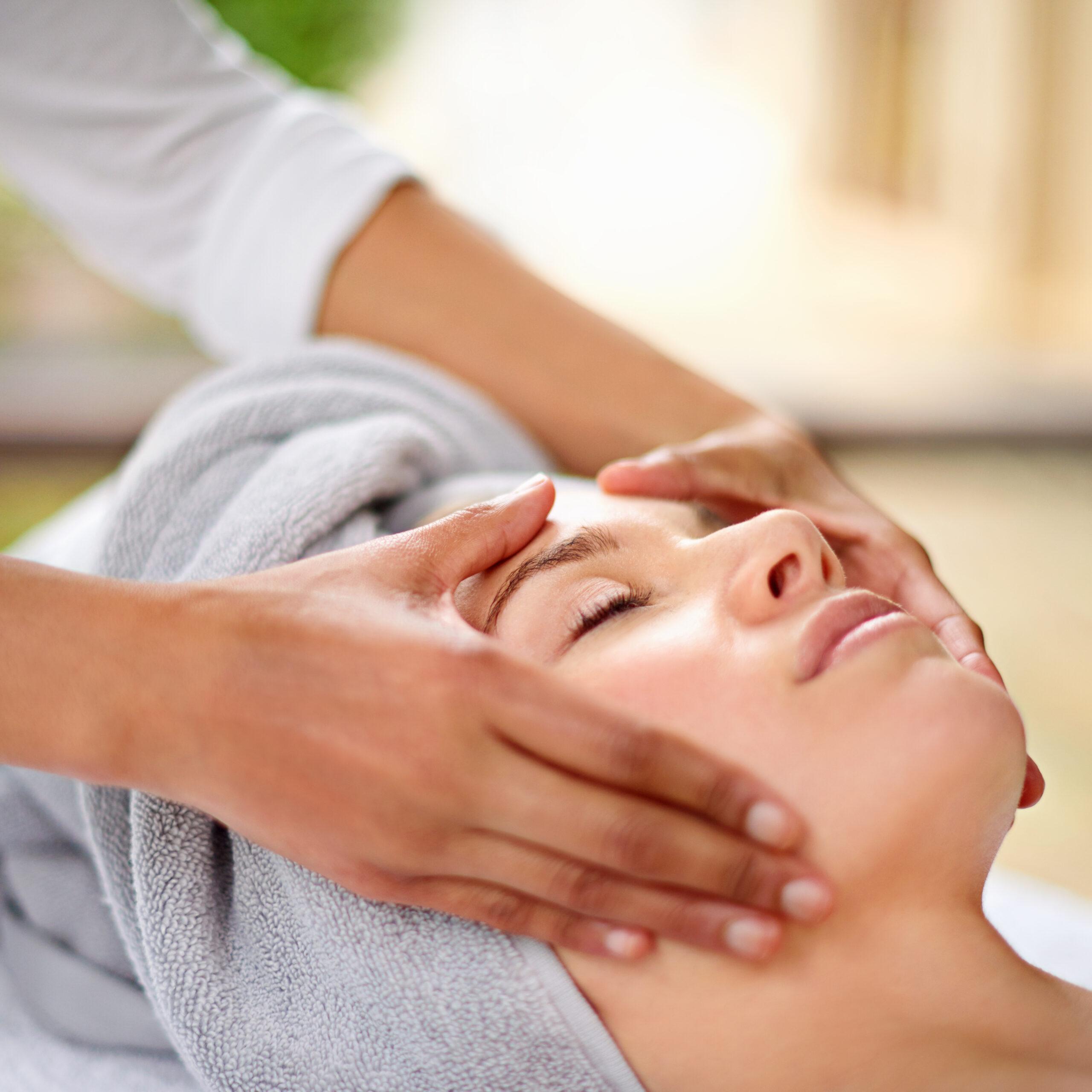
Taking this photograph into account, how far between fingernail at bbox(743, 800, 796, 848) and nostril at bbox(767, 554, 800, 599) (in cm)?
17

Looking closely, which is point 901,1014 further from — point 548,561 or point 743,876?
point 548,561

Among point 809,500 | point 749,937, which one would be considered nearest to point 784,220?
point 809,500

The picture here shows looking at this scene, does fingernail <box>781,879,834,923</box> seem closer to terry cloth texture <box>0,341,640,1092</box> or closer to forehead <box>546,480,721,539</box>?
terry cloth texture <box>0,341,640,1092</box>

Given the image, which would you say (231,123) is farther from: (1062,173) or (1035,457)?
(1062,173)

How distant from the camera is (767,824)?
0.50m

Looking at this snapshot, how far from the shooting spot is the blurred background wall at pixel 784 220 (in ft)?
8.86

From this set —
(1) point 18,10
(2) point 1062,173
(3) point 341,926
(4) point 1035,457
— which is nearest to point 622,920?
(3) point 341,926

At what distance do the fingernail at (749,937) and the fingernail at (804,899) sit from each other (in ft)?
0.05

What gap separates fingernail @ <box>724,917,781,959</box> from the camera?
20.1 inches

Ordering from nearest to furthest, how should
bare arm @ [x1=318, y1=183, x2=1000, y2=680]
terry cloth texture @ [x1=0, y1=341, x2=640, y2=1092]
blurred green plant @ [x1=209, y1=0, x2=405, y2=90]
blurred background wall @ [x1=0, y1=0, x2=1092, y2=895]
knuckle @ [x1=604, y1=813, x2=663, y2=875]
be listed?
1. knuckle @ [x1=604, y1=813, x2=663, y2=875]
2. terry cloth texture @ [x1=0, y1=341, x2=640, y2=1092]
3. bare arm @ [x1=318, y1=183, x2=1000, y2=680]
4. blurred green plant @ [x1=209, y1=0, x2=405, y2=90]
5. blurred background wall @ [x1=0, y1=0, x2=1092, y2=895]

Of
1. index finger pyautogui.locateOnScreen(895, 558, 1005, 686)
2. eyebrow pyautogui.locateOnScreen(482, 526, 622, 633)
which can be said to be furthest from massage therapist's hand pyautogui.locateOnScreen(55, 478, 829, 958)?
index finger pyautogui.locateOnScreen(895, 558, 1005, 686)

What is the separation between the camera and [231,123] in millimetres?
1122

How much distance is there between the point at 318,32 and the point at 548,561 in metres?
2.16

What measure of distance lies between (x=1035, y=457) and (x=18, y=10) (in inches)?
107
